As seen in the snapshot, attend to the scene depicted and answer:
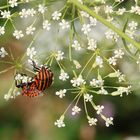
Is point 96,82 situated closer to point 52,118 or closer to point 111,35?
point 111,35

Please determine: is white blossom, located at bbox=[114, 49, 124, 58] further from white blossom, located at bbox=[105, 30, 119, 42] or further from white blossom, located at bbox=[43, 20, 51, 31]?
white blossom, located at bbox=[43, 20, 51, 31]

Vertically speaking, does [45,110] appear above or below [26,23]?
below

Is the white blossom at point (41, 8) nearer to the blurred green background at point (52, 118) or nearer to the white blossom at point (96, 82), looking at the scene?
the white blossom at point (96, 82)

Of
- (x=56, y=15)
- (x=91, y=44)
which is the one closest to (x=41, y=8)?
(x=56, y=15)

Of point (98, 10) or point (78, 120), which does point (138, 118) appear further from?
point (98, 10)

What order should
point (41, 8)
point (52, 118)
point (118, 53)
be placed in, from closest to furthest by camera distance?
point (41, 8) < point (118, 53) < point (52, 118)

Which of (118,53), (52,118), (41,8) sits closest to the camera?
(41,8)

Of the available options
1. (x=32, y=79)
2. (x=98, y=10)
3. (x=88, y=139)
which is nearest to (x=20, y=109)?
(x=88, y=139)

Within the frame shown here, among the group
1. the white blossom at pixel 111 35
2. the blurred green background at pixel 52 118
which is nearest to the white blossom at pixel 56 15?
the white blossom at pixel 111 35

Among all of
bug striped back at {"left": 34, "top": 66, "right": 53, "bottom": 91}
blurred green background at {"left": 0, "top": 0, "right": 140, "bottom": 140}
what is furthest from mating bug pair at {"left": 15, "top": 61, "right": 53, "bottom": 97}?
blurred green background at {"left": 0, "top": 0, "right": 140, "bottom": 140}

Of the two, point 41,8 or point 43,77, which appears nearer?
point 41,8

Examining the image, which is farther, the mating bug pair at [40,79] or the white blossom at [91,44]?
the mating bug pair at [40,79]
